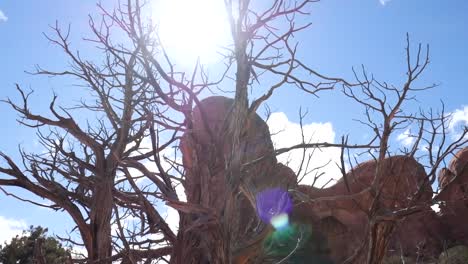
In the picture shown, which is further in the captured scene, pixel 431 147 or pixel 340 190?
pixel 340 190

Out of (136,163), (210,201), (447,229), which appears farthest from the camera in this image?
(447,229)

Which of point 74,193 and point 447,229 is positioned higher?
point 74,193

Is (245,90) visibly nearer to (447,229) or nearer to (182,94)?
(182,94)

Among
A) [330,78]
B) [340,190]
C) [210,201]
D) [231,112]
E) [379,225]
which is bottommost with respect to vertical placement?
[379,225]

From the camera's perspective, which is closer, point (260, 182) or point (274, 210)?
point (274, 210)

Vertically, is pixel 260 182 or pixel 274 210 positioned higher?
pixel 260 182

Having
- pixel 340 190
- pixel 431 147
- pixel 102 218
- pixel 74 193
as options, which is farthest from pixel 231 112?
pixel 340 190

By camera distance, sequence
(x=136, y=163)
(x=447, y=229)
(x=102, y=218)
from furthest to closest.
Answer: (x=447, y=229) → (x=102, y=218) → (x=136, y=163)

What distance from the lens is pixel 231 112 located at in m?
3.52

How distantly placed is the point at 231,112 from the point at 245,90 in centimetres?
23

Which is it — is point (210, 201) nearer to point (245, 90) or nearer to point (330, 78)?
point (245, 90)

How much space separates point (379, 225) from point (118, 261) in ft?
13.3

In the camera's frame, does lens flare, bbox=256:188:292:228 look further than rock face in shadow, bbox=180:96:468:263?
No

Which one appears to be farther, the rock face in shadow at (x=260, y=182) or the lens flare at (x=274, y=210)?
the rock face in shadow at (x=260, y=182)
